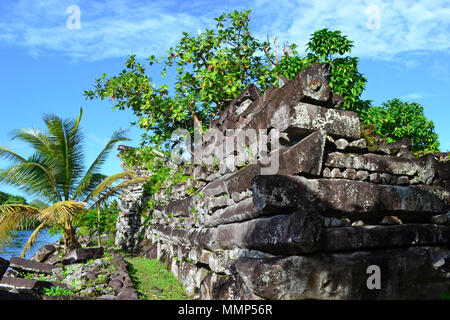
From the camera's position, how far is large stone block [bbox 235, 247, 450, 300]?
3090 millimetres

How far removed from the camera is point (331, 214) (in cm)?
349

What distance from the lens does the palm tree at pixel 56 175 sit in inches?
464

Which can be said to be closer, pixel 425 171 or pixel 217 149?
pixel 425 171

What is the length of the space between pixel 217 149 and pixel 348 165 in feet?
9.23

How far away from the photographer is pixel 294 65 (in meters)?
10.6

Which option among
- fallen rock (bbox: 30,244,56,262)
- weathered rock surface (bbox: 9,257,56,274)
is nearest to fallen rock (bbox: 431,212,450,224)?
weathered rock surface (bbox: 9,257,56,274)

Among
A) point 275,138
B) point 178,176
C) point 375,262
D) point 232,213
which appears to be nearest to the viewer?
point 375,262

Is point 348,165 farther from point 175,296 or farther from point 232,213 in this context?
point 175,296

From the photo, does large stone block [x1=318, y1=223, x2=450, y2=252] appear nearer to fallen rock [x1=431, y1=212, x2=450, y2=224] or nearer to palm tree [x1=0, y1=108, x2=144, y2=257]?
fallen rock [x1=431, y1=212, x2=450, y2=224]

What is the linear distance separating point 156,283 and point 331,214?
4.88m

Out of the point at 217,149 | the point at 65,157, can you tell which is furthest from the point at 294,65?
the point at 65,157

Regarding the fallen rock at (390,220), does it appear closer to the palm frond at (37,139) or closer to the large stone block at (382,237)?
the large stone block at (382,237)

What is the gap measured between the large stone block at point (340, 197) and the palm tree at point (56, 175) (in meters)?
9.30

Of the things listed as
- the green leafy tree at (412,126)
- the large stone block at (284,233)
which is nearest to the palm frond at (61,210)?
the large stone block at (284,233)
